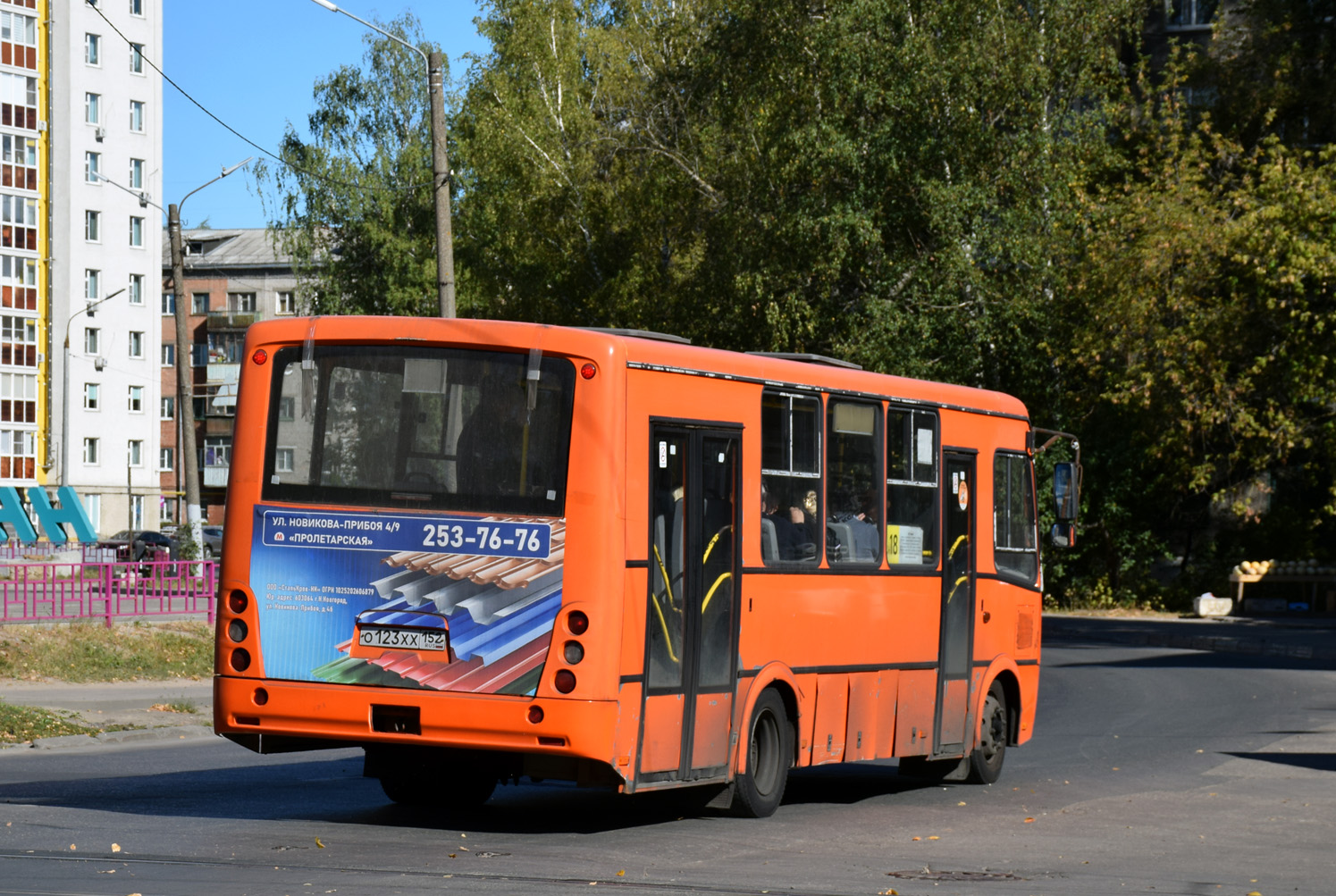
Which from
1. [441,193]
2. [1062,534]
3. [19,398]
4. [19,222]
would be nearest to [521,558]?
[1062,534]

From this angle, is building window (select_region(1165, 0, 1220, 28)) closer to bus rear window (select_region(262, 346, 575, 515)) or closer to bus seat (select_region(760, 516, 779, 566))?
bus seat (select_region(760, 516, 779, 566))

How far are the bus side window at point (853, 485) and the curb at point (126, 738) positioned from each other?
7.77m

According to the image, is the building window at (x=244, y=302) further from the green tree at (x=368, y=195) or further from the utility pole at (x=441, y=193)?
the utility pole at (x=441, y=193)

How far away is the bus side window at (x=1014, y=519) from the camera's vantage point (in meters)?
15.7

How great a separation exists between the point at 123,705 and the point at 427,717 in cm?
1106

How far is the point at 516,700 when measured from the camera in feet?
35.0

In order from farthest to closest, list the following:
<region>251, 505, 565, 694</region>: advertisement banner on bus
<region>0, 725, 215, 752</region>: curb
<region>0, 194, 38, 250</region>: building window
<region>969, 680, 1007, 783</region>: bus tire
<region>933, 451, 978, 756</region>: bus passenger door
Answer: <region>0, 194, 38, 250</region>: building window, <region>0, 725, 215, 752</region>: curb, <region>969, 680, 1007, 783</region>: bus tire, <region>933, 451, 978, 756</region>: bus passenger door, <region>251, 505, 565, 694</region>: advertisement banner on bus

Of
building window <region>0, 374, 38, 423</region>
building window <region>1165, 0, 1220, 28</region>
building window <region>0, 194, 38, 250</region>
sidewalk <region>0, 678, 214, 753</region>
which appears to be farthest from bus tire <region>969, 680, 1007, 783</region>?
building window <region>0, 194, 38, 250</region>

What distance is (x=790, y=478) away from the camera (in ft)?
41.3

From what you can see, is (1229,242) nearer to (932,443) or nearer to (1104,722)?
(1104,722)

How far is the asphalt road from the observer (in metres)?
9.34

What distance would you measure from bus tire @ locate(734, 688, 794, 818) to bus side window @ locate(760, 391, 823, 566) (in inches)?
36.6

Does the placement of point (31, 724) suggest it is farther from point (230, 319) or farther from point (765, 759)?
point (230, 319)

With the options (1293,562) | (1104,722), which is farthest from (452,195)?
(1104,722)
